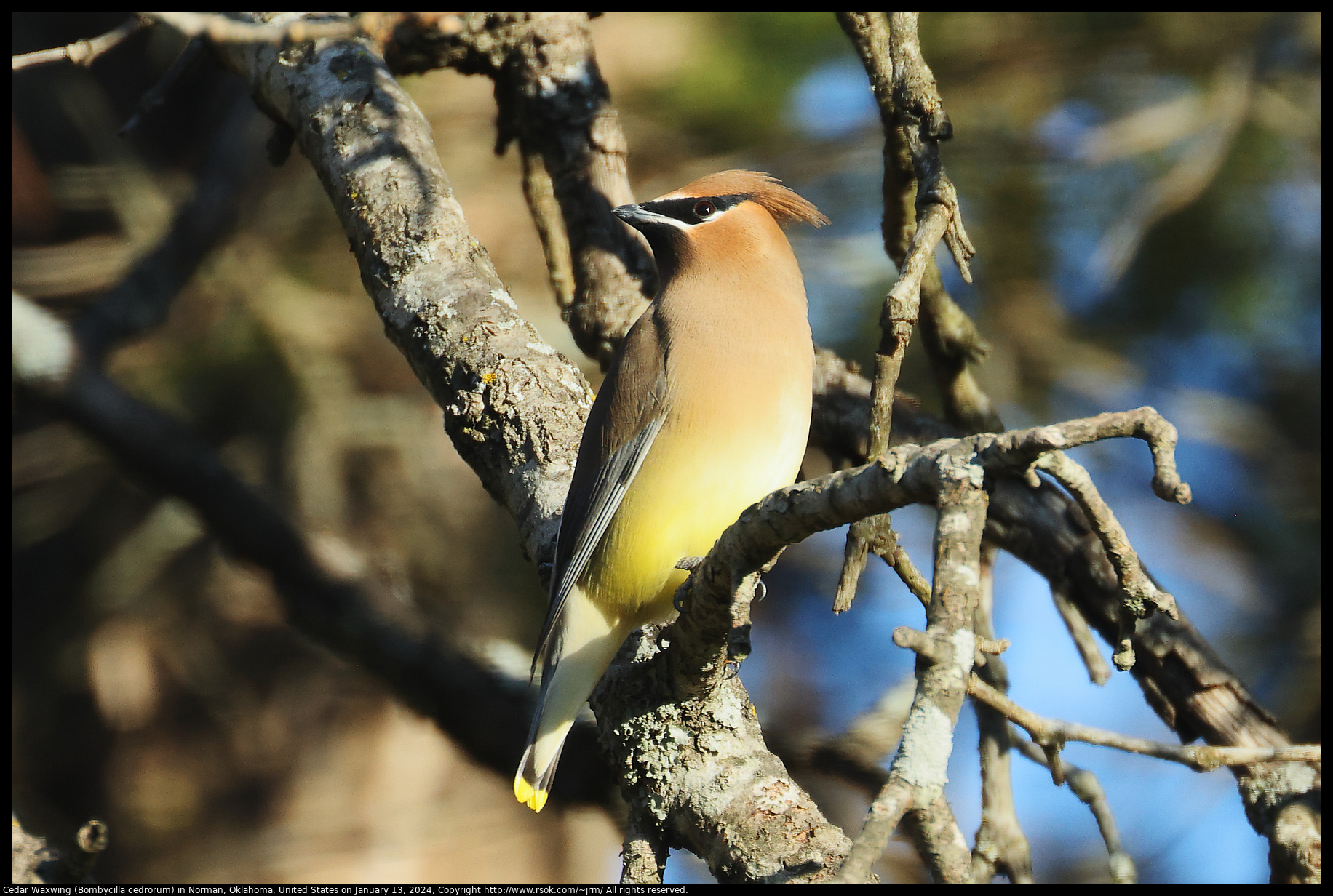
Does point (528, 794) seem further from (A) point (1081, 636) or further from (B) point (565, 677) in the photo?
(A) point (1081, 636)

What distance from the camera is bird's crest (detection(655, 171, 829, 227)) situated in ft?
11.1

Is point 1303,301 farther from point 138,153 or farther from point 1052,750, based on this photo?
point 138,153

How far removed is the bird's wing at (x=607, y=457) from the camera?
2.81m

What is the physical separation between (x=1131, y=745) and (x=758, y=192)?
2.21 m

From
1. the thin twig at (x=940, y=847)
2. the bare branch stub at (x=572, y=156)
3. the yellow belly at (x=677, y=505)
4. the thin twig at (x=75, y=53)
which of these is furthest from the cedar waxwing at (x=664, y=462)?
the thin twig at (x=75, y=53)

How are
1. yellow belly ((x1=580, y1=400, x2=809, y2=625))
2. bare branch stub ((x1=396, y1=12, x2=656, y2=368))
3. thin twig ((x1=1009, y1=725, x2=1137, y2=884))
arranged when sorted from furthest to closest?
bare branch stub ((x1=396, y1=12, x2=656, y2=368)) → yellow belly ((x1=580, y1=400, x2=809, y2=625)) → thin twig ((x1=1009, y1=725, x2=1137, y2=884))

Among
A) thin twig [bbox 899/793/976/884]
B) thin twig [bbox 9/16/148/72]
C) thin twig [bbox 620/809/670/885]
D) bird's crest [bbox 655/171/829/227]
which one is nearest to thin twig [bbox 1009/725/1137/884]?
thin twig [bbox 899/793/976/884]

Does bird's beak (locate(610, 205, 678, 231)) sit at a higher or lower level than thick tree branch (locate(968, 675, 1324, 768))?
lower

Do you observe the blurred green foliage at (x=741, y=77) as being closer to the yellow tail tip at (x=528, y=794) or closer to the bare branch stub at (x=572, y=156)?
the bare branch stub at (x=572, y=156)

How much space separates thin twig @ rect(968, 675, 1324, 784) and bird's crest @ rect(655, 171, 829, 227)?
6.53ft

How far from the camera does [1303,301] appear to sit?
4215 mm

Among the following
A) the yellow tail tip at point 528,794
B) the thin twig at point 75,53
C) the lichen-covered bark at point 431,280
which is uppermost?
the thin twig at point 75,53

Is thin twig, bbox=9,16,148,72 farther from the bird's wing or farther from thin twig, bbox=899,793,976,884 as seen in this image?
thin twig, bbox=899,793,976,884

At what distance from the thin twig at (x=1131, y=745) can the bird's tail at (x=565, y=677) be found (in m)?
1.20
